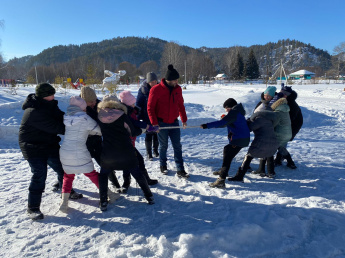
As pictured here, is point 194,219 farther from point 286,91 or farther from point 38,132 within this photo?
point 286,91

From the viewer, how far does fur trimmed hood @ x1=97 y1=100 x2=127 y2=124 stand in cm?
278

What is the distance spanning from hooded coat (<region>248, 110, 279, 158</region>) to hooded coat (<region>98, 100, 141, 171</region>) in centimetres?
Result: 207

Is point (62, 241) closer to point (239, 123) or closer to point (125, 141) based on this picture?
point (125, 141)

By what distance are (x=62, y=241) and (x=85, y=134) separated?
4.09 feet

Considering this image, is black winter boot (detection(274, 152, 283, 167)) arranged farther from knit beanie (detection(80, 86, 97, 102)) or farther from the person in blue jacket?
knit beanie (detection(80, 86, 97, 102))

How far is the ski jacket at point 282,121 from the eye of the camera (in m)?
4.08

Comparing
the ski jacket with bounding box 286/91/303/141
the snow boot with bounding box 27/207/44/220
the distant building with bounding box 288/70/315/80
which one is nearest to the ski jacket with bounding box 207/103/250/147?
the ski jacket with bounding box 286/91/303/141

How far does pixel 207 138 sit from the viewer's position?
7062mm

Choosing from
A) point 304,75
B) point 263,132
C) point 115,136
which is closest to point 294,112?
point 263,132

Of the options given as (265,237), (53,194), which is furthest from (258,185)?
(53,194)

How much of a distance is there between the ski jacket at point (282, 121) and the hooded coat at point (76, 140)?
121 inches

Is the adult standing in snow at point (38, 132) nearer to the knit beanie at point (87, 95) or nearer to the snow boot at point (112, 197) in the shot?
the knit beanie at point (87, 95)

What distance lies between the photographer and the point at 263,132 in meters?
3.76

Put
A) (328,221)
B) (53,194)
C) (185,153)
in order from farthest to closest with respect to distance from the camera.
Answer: (185,153) < (53,194) < (328,221)
